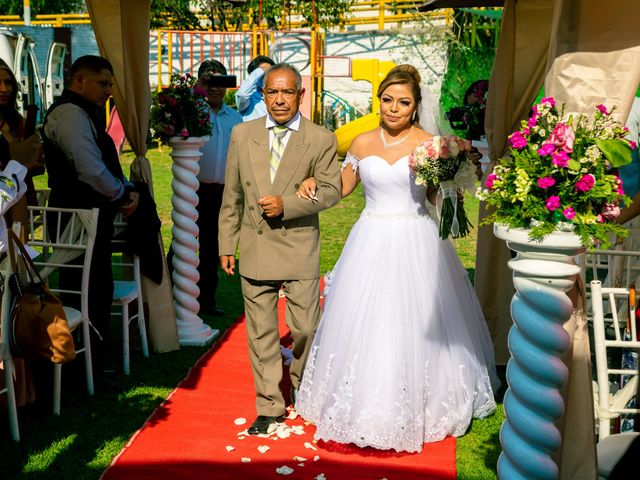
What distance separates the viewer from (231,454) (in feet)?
14.8

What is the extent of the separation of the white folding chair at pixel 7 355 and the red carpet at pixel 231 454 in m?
0.65

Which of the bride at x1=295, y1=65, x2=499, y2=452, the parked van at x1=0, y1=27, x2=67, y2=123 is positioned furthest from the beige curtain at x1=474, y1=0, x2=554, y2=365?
the parked van at x1=0, y1=27, x2=67, y2=123

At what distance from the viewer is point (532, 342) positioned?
2.96m

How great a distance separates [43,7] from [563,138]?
3140cm

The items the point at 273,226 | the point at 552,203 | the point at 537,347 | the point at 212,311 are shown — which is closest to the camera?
the point at 552,203

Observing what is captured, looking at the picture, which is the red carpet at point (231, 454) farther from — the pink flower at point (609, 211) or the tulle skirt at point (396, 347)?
the pink flower at point (609, 211)

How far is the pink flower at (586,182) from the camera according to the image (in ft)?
9.34

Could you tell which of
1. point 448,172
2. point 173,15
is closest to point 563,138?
point 448,172

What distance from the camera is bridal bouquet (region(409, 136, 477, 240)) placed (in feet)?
15.2

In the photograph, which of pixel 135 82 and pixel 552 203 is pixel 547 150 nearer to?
pixel 552 203

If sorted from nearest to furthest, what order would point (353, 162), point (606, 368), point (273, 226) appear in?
1. point (606, 368)
2. point (273, 226)
3. point (353, 162)

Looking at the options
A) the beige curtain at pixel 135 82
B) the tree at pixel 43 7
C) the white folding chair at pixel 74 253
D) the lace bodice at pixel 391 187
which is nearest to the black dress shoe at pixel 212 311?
the beige curtain at pixel 135 82

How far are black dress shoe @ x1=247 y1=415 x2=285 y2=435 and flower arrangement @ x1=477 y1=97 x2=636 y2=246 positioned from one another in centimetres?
235

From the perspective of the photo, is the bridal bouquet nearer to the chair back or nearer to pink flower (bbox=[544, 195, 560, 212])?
the chair back
